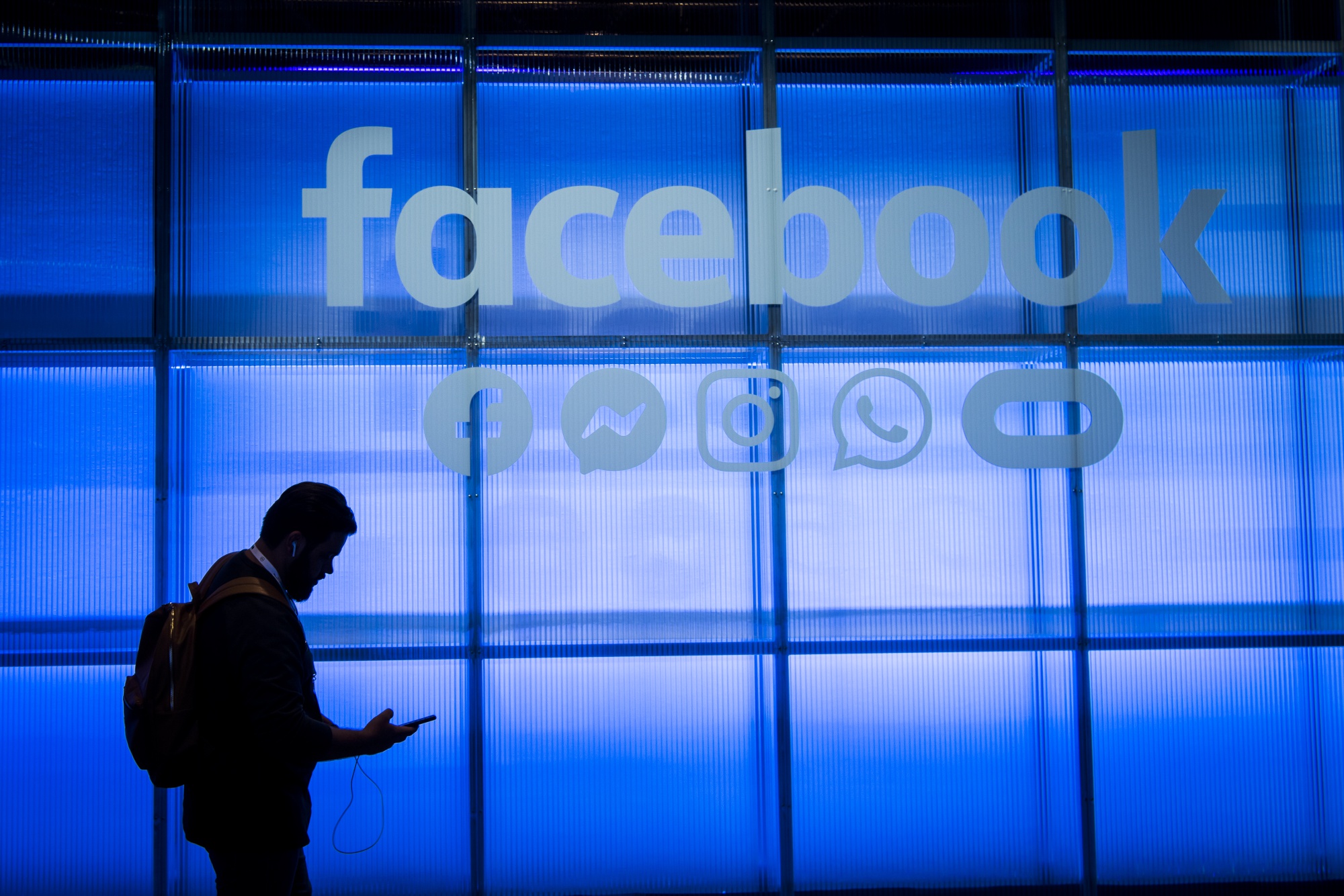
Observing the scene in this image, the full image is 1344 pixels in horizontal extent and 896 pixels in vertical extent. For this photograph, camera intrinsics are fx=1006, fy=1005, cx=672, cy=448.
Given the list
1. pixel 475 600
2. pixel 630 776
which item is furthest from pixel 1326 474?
pixel 475 600

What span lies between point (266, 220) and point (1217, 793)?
485 centimetres

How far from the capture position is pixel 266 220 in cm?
433

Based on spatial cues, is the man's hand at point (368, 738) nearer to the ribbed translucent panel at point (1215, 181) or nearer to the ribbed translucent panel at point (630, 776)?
the ribbed translucent panel at point (630, 776)

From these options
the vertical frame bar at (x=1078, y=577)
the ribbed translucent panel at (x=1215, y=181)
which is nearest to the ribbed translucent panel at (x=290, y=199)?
the vertical frame bar at (x=1078, y=577)

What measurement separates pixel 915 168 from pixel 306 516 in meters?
3.13

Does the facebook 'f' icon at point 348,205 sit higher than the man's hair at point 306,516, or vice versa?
the facebook 'f' icon at point 348,205

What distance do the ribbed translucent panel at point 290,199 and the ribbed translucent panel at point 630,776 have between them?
1673mm

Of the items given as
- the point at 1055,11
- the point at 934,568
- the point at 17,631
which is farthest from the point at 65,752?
the point at 1055,11

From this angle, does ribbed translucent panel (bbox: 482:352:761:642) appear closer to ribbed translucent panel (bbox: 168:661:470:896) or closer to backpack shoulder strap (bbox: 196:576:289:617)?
ribbed translucent panel (bbox: 168:661:470:896)

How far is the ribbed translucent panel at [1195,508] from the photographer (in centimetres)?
445

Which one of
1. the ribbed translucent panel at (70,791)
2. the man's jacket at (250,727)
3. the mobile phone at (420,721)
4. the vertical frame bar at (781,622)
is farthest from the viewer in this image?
the vertical frame bar at (781,622)

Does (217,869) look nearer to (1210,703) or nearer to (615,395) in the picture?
(615,395)

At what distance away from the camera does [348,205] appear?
4.34 metres

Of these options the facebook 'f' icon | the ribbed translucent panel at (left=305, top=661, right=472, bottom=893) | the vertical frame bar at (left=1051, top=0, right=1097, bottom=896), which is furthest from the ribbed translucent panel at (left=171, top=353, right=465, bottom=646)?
the vertical frame bar at (left=1051, top=0, right=1097, bottom=896)
